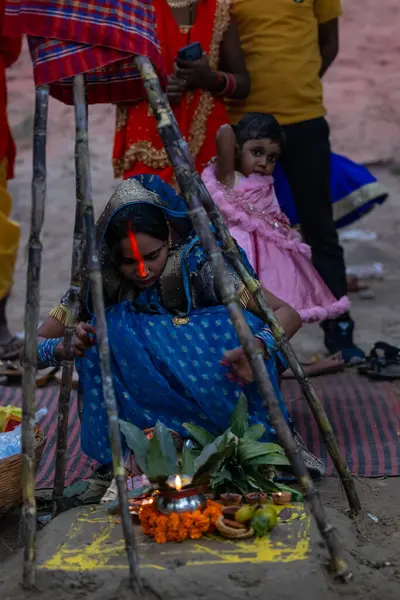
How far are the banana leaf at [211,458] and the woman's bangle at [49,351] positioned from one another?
645mm

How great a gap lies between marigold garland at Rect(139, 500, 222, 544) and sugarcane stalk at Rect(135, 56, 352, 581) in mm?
310

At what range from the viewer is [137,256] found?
11.3 feet

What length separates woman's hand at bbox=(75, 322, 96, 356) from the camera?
3342 millimetres

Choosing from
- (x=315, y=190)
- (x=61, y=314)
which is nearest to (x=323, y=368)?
(x=315, y=190)

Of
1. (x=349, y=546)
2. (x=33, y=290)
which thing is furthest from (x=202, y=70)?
(x=349, y=546)

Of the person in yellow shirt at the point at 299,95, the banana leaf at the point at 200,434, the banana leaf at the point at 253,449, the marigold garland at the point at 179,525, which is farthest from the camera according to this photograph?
the person in yellow shirt at the point at 299,95

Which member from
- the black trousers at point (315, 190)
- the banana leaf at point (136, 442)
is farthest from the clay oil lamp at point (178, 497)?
the black trousers at point (315, 190)

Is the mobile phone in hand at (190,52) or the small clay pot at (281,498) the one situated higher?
the mobile phone in hand at (190,52)

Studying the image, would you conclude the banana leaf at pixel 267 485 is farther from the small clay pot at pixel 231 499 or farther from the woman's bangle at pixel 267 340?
the woman's bangle at pixel 267 340

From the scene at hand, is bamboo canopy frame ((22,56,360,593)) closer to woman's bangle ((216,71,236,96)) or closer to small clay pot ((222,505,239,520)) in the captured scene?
small clay pot ((222,505,239,520))

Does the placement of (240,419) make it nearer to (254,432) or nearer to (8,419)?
(254,432)

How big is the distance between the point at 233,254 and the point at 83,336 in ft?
A: 2.03

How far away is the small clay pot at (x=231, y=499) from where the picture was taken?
305 centimetres

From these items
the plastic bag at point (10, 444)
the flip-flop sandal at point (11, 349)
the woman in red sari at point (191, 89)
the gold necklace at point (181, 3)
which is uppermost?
the gold necklace at point (181, 3)
